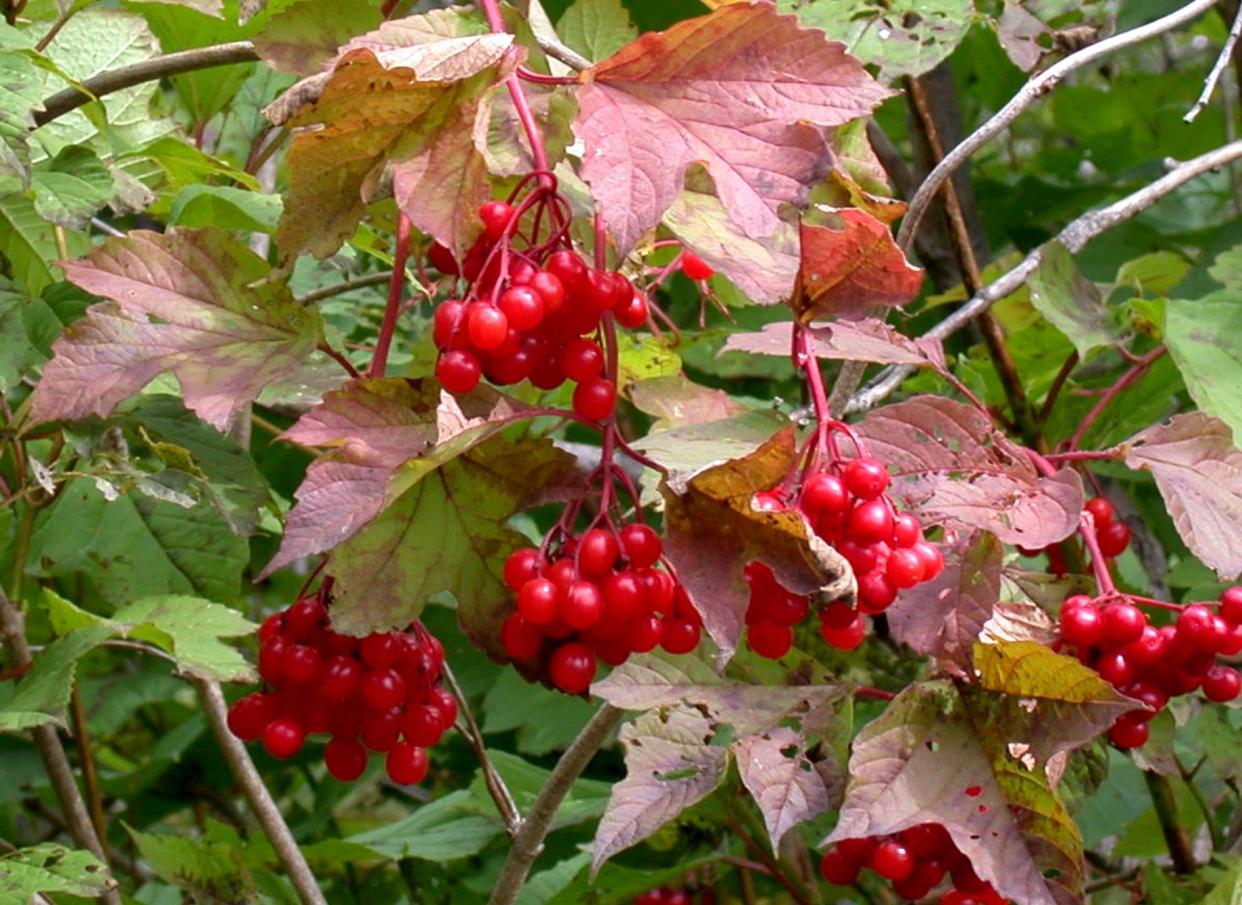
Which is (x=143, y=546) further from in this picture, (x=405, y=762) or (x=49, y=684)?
(x=405, y=762)

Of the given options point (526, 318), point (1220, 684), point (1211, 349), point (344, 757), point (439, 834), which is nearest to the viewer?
point (526, 318)

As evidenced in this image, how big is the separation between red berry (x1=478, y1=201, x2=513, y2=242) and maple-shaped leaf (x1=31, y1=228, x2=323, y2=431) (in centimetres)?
16

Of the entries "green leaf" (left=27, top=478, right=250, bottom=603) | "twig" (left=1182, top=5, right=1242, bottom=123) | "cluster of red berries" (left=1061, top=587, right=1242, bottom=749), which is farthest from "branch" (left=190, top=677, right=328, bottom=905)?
"twig" (left=1182, top=5, right=1242, bottom=123)

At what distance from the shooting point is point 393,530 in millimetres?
972

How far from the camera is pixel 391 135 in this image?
0.92 meters

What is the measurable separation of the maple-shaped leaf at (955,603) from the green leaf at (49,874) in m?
0.64

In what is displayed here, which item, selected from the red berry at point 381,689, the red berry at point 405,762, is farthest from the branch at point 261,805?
the red berry at point 381,689

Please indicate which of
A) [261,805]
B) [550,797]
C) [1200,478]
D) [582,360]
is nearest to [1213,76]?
[1200,478]

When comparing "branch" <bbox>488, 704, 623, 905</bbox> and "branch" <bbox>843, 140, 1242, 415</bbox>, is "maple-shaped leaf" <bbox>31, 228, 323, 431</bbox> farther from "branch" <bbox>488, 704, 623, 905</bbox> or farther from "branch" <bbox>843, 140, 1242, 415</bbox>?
"branch" <bbox>843, 140, 1242, 415</bbox>

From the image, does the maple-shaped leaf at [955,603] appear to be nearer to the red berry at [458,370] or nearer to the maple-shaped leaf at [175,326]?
the red berry at [458,370]

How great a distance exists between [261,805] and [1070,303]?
0.95 metres

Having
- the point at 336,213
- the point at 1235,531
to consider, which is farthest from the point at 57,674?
the point at 1235,531

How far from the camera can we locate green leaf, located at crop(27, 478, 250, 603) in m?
1.49

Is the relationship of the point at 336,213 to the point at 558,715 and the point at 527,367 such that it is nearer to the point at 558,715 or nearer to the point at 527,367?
the point at 527,367
